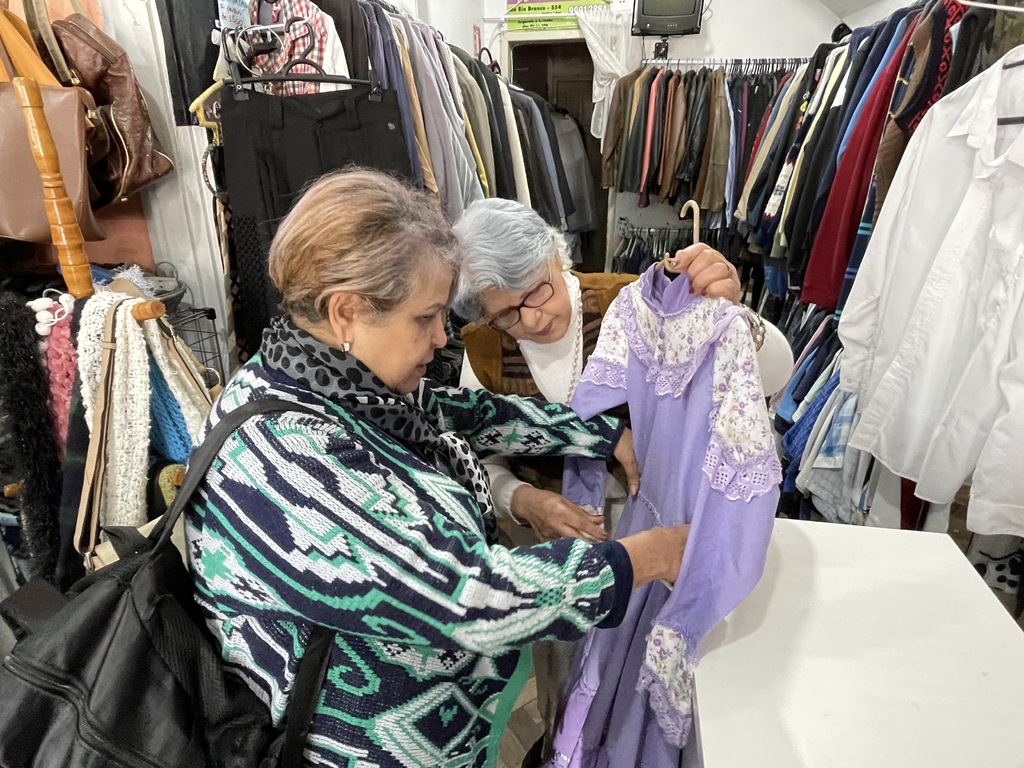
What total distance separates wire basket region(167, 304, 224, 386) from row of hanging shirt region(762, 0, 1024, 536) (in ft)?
5.97

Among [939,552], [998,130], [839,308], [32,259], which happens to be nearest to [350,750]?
[939,552]

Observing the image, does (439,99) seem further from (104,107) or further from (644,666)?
(644,666)

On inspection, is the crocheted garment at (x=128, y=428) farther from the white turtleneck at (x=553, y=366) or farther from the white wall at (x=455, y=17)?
the white wall at (x=455, y=17)

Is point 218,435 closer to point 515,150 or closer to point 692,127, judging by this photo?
point 515,150

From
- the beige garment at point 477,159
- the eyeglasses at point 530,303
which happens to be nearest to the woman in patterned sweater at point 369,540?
the eyeglasses at point 530,303

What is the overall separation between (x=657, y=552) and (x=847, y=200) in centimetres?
156

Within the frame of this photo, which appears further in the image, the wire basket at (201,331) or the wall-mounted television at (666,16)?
the wall-mounted television at (666,16)

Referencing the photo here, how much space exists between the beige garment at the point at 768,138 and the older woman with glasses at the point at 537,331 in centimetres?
180

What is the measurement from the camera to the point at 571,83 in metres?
4.47

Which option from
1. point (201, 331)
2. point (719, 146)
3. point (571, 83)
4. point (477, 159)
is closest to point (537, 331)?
point (201, 331)

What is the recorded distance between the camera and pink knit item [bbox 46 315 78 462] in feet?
3.13

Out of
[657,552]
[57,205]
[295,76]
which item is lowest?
[657,552]

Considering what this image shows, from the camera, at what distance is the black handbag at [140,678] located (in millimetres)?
620

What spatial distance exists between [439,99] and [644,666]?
1.88m
